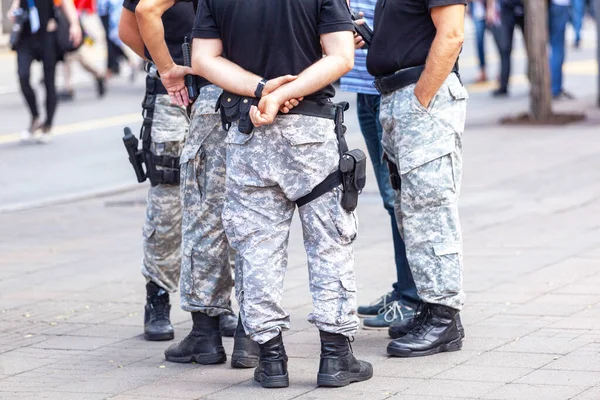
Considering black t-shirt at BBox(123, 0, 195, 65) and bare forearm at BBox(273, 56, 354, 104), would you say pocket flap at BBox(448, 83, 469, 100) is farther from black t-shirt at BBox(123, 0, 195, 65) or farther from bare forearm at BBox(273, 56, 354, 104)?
black t-shirt at BBox(123, 0, 195, 65)

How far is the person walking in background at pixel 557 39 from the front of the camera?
1570cm

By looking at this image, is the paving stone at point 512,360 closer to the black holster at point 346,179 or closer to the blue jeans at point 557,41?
the black holster at point 346,179

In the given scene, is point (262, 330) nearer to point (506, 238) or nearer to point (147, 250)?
point (147, 250)

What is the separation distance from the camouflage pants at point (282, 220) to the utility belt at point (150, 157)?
0.87 meters

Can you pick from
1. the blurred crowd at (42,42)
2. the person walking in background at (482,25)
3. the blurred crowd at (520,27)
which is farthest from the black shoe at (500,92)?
the blurred crowd at (42,42)

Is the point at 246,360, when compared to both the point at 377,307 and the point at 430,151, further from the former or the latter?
the point at 430,151

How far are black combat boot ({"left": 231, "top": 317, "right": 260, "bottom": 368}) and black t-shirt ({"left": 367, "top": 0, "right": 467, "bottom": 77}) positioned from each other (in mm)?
1297

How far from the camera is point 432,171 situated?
5.48 m

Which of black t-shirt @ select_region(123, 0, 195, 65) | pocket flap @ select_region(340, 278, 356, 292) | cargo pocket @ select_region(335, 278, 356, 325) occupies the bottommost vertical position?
cargo pocket @ select_region(335, 278, 356, 325)

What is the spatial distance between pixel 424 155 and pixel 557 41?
10757 millimetres

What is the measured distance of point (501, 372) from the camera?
202 inches

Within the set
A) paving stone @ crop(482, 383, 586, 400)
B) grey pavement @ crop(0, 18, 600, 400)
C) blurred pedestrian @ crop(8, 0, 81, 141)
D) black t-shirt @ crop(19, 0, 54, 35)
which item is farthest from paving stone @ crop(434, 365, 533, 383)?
black t-shirt @ crop(19, 0, 54, 35)

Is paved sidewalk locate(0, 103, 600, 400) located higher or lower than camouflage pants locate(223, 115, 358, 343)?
lower

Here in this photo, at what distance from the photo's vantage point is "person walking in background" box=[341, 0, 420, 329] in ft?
19.9
